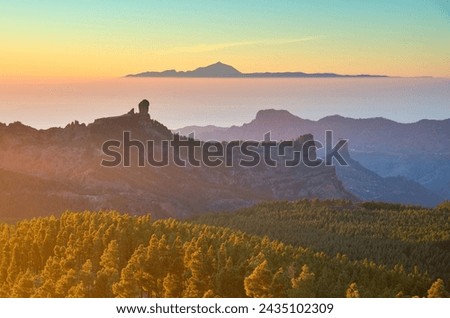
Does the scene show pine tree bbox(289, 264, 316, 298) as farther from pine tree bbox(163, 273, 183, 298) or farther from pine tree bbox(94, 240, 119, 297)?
pine tree bbox(94, 240, 119, 297)

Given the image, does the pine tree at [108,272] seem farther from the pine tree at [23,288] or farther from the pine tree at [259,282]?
the pine tree at [259,282]

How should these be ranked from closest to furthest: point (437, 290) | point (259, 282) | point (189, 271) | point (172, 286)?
point (437, 290)
point (259, 282)
point (172, 286)
point (189, 271)

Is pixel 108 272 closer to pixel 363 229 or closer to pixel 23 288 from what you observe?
pixel 23 288

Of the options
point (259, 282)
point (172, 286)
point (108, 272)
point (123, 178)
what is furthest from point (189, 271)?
point (123, 178)

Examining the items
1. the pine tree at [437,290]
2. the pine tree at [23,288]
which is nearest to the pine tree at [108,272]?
the pine tree at [23,288]

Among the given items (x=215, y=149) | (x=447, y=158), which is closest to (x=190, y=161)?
(x=215, y=149)
